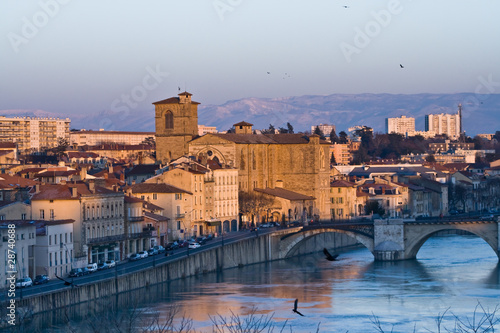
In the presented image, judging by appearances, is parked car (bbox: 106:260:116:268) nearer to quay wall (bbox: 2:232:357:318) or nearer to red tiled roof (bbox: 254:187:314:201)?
quay wall (bbox: 2:232:357:318)

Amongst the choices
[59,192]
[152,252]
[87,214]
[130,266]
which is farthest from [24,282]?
[152,252]

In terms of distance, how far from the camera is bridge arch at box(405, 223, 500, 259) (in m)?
79.1

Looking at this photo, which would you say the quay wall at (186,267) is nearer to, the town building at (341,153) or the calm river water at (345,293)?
the calm river water at (345,293)

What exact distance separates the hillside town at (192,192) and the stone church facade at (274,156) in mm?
99

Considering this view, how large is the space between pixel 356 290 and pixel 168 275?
9468 millimetres

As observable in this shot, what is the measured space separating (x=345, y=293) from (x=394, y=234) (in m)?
20.6

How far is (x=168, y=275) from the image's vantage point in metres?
64.2

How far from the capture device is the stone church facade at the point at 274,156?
10188cm

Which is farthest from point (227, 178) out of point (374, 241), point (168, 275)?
point (168, 275)

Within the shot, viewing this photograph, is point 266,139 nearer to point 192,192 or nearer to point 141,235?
point 192,192

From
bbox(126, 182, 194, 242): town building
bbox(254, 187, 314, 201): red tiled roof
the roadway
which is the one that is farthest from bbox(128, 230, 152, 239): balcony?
bbox(254, 187, 314, 201): red tiled roof

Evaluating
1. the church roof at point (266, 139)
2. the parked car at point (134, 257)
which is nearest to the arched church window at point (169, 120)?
the church roof at point (266, 139)

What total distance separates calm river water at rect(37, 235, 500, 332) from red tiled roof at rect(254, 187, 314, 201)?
1794 cm

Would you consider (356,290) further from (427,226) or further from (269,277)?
(427,226)
